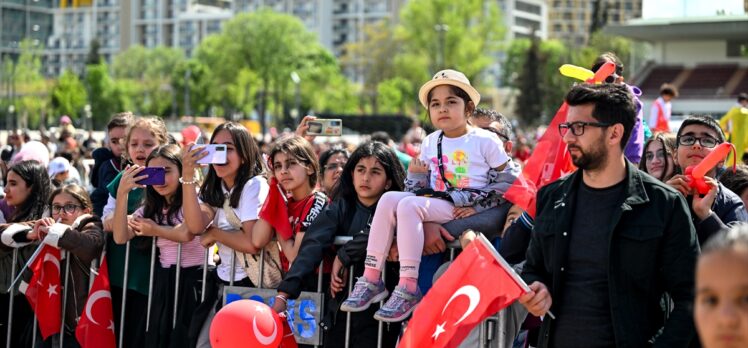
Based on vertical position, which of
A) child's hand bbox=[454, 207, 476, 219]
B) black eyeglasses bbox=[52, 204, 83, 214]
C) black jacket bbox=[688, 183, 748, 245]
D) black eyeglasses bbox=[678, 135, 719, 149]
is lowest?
black eyeglasses bbox=[52, 204, 83, 214]

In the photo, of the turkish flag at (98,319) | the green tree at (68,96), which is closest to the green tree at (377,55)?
the green tree at (68,96)

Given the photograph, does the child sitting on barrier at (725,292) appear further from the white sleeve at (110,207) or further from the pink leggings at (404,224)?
the white sleeve at (110,207)

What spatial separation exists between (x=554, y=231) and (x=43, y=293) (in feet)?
13.4

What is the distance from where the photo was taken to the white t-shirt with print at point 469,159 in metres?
6.23

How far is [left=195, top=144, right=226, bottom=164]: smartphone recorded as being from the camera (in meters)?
6.73

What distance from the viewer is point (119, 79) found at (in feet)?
410

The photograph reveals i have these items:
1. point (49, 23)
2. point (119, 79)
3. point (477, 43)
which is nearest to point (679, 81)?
point (477, 43)

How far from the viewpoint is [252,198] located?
691 cm

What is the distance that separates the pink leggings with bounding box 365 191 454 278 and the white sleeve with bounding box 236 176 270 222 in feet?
3.62

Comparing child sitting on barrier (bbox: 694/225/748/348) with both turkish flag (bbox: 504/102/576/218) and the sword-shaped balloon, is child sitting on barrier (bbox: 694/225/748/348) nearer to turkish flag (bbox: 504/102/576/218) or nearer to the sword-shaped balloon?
turkish flag (bbox: 504/102/576/218)

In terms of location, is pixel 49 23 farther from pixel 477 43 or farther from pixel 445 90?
pixel 445 90

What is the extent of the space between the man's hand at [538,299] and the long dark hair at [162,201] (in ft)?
10.4

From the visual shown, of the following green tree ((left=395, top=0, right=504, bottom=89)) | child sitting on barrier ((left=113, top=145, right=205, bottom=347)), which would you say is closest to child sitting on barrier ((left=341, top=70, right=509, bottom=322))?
child sitting on barrier ((left=113, top=145, right=205, bottom=347))

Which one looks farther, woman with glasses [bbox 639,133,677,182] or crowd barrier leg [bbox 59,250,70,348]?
crowd barrier leg [bbox 59,250,70,348]
